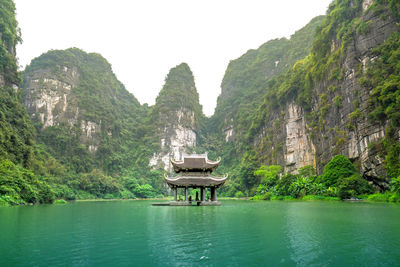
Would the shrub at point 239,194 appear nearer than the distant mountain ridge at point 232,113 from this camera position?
No

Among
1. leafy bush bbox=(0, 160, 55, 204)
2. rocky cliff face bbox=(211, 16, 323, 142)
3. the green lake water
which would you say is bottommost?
the green lake water

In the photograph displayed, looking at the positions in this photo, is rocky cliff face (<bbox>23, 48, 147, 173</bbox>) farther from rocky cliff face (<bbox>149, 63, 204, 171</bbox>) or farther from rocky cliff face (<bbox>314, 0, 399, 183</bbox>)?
rocky cliff face (<bbox>314, 0, 399, 183</bbox>)

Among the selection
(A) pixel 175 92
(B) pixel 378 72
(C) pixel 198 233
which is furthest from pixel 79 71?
(C) pixel 198 233

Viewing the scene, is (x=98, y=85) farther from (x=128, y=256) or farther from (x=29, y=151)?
(x=128, y=256)

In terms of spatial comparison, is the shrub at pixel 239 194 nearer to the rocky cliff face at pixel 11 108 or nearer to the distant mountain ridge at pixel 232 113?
the distant mountain ridge at pixel 232 113

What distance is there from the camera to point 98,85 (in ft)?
304

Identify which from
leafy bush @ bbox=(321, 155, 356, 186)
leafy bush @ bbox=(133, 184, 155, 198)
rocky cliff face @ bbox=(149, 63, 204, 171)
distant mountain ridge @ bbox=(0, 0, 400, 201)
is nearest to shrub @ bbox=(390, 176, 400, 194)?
distant mountain ridge @ bbox=(0, 0, 400, 201)

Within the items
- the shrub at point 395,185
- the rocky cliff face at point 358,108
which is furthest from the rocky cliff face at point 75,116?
the shrub at point 395,185

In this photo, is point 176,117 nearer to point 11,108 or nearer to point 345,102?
point 11,108

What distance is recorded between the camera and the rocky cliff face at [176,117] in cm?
8756

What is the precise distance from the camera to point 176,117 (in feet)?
307

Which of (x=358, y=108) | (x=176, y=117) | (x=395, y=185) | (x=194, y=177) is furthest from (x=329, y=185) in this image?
(x=176, y=117)

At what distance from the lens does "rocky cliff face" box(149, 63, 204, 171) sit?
87.6 m

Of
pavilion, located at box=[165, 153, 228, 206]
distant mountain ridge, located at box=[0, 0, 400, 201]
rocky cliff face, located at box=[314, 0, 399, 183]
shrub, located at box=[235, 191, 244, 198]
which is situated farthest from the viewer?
shrub, located at box=[235, 191, 244, 198]
